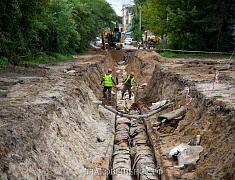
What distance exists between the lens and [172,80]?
15156mm

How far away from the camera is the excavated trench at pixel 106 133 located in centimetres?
631

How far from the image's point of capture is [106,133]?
37.3 ft

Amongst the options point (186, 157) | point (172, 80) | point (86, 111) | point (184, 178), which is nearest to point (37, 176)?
point (184, 178)

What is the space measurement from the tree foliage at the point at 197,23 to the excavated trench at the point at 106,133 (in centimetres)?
1712

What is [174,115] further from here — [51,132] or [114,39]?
[114,39]

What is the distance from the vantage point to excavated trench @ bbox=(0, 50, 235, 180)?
20.7 feet

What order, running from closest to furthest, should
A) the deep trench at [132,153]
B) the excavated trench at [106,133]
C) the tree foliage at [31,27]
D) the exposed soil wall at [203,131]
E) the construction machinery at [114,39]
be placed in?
the excavated trench at [106,133] < the exposed soil wall at [203,131] < the deep trench at [132,153] < the tree foliage at [31,27] < the construction machinery at [114,39]

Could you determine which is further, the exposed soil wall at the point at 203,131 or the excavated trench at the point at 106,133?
the exposed soil wall at the point at 203,131

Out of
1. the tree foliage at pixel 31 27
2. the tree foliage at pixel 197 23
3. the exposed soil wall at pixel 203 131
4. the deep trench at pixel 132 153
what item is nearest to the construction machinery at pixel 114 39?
the tree foliage at pixel 197 23

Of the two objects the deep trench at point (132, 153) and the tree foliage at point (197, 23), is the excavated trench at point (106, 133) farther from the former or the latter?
the tree foliage at point (197, 23)

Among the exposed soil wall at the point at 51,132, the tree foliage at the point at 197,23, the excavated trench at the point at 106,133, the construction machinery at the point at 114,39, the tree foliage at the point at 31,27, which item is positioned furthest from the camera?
the construction machinery at the point at 114,39

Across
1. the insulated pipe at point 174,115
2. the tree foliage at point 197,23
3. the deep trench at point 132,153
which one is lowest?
the deep trench at point 132,153

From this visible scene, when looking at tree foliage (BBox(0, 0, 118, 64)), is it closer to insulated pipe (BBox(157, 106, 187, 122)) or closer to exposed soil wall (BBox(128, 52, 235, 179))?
exposed soil wall (BBox(128, 52, 235, 179))

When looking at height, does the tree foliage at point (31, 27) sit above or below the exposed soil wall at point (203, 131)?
above
